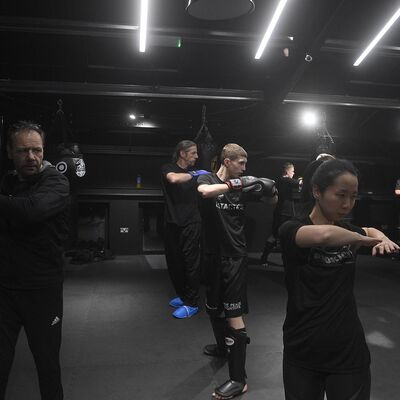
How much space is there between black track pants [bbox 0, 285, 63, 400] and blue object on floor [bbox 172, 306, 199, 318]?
2.15 meters

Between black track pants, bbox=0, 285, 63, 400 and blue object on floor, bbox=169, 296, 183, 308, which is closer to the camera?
black track pants, bbox=0, 285, 63, 400

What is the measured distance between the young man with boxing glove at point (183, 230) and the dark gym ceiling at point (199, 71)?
1245 mm

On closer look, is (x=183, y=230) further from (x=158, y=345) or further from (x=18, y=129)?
(x=18, y=129)

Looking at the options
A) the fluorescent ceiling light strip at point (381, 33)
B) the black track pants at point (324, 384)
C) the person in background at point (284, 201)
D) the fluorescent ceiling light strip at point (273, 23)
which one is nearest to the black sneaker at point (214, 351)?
the black track pants at point (324, 384)

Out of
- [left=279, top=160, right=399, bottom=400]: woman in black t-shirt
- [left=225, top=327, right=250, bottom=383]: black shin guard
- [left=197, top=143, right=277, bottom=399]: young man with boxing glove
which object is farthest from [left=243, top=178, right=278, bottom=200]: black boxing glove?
[left=279, top=160, right=399, bottom=400]: woman in black t-shirt

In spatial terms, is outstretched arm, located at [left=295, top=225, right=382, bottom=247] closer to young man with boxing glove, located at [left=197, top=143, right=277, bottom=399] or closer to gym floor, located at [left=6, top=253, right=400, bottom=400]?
young man with boxing glove, located at [left=197, top=143, right=277, bottom=399]

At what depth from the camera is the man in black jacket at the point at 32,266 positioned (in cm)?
177

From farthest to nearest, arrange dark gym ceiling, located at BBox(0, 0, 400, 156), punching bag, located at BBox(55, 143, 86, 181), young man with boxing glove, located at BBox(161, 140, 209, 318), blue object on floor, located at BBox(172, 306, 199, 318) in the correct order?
punching bag, located at BBox(55, 143, 86, 181)
young man with boxing glove, located at BBox(161, 140, 209, 318)
blue object on floor, located at BBox(172, 306, 199, 318)
dark gym ceiling, located at BBox(0, 0, 400, 156)

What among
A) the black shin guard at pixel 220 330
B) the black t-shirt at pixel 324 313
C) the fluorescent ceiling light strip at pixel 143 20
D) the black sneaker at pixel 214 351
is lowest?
the black sneaker at pixel 214 351

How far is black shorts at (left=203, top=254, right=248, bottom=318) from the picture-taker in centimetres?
253

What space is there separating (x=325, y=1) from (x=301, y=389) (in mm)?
3314

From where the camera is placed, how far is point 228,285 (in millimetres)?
2551

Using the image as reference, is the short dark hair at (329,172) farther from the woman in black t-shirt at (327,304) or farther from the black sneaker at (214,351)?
the black sneaker at (214,351)

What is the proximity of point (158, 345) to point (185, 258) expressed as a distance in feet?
3.75
